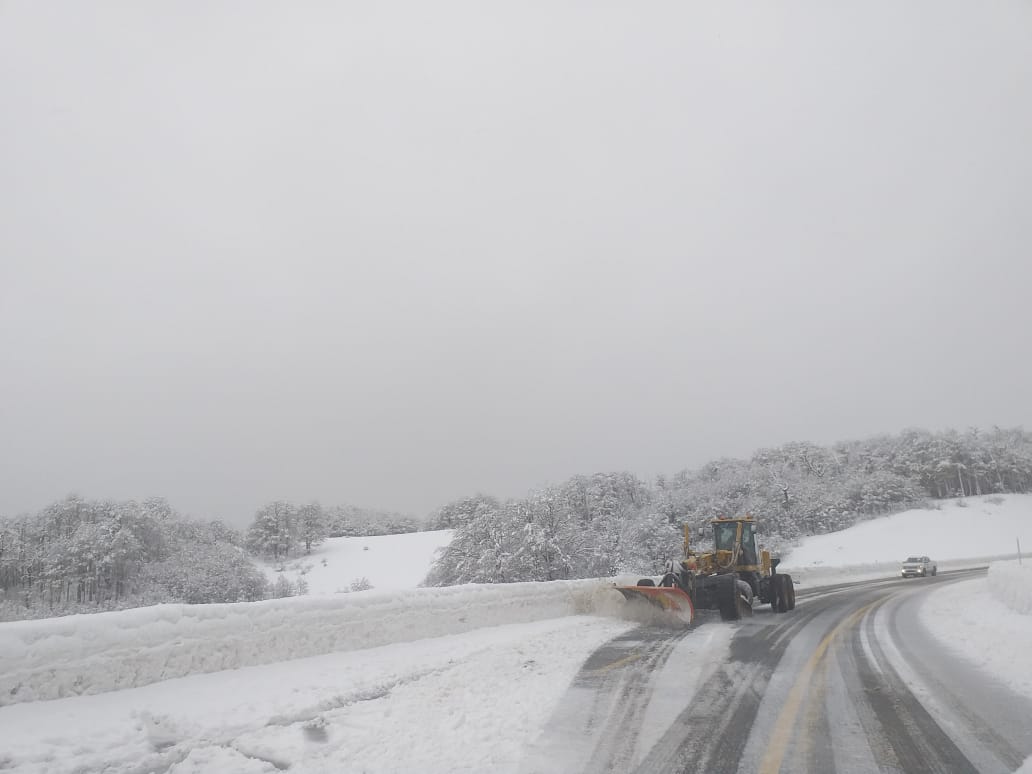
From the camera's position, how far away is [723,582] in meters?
13.9

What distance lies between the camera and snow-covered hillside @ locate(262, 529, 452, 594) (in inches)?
2441

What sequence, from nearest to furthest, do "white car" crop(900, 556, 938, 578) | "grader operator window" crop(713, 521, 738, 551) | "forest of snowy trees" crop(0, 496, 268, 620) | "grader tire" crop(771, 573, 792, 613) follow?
"grader tire" crop(771, 573, 792, 613) → "grader operator window" crop(713, 521, 738, 551) → "white car" crop(900, 556, 938, 578) → "forest of snowy trees" crop(0, 496, 268, 620)

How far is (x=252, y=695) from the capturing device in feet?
22.5

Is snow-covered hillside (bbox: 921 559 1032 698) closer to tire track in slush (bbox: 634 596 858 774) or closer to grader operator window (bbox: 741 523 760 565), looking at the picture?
tire track in slush (bbox: 634 596 858 774)

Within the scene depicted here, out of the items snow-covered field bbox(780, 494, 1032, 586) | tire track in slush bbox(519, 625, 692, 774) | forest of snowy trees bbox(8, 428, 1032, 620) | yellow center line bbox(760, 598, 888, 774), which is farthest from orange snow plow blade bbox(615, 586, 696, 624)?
snow-covered field bbox(780, 494, 1032, 586)

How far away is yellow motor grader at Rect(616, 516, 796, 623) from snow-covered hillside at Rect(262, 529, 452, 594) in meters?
42.7

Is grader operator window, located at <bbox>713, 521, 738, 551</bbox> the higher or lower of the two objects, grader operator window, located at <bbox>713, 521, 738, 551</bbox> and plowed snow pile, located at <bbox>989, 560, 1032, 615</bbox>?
the higher

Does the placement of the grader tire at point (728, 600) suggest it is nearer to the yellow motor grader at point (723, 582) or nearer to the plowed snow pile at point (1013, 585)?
the yellow motor grader at point (723, 582)

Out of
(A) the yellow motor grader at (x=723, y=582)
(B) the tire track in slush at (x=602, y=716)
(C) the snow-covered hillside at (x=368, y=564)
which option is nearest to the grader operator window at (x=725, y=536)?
(A) the yellow motor grader at (x=723, y=582)

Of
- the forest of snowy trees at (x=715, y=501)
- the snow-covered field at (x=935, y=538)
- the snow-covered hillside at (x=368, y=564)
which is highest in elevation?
the forest of snowy trees at (x=715, y=501)

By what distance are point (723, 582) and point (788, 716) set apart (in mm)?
8231

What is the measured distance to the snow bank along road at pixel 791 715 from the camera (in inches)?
191

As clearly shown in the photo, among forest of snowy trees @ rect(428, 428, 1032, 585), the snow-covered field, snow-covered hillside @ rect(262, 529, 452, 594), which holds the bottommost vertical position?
the snow-covered field

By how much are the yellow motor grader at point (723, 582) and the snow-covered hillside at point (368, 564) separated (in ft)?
140
